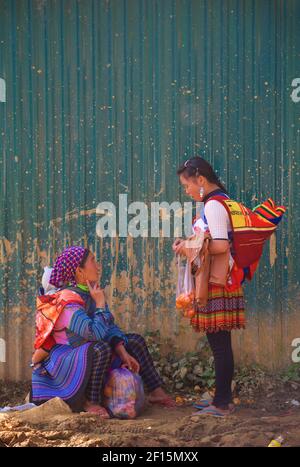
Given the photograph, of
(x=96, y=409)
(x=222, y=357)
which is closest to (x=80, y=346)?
(x=96, y=409)

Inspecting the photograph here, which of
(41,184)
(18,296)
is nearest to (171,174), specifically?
(41,184)

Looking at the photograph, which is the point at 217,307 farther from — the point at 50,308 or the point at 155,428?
the point at 50,308

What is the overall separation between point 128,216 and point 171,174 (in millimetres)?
506

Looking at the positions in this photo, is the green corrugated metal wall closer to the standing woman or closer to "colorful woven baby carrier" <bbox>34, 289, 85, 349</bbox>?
"colorful woven baby carrier" <bbox>34, 289, 85, 349</bbox>

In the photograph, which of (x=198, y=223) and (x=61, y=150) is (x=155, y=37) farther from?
(x=198, y=223)

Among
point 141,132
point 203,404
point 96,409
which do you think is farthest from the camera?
point 141,132

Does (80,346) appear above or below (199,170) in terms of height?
below

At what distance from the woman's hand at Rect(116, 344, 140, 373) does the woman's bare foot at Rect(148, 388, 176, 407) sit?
303 mm

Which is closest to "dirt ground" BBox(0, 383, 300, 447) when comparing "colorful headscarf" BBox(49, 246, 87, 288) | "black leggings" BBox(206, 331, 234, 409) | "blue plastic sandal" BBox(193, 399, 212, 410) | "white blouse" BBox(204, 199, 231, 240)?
"blue plastic sandal" BBox(193, 399, 212, 410)

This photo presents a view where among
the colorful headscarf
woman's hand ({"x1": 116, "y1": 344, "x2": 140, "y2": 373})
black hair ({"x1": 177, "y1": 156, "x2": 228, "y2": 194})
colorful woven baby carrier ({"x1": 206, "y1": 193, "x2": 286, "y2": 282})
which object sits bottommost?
woman's hand ({"x1": 116, "y1": 344, "x2": 140, "y2": 373})

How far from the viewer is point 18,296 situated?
6.35 metres

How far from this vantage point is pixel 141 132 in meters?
6.32

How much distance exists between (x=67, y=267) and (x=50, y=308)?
12.5 inches

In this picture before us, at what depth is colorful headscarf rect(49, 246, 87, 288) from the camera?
5.45 metres
